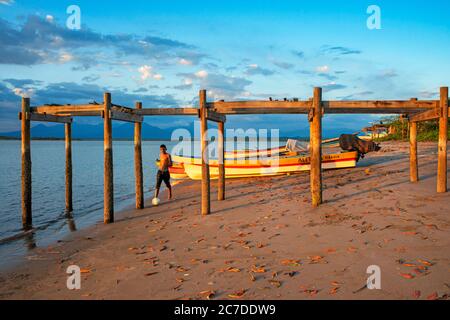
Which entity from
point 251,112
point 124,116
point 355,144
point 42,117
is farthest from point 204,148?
point 355,144

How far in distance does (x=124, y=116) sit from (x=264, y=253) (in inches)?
276

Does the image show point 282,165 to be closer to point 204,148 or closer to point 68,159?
point 204,148

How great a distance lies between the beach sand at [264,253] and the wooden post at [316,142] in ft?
1.91

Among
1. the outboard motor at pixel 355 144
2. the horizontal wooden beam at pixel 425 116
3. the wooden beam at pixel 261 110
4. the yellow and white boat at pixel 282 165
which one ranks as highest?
the wooden beam at pixel 261 110

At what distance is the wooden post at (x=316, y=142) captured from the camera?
34.3 feet

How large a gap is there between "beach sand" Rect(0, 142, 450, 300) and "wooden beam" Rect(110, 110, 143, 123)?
11.2 feet

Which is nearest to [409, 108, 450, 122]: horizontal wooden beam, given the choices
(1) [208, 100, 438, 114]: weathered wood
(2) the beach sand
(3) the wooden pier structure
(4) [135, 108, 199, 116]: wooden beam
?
(3) the wooden pier structure

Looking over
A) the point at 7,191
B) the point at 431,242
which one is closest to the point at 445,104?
the point at 431,242

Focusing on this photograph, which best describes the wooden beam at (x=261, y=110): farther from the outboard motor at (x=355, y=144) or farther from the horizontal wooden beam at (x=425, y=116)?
the outboard motor at (x=355, y=144)

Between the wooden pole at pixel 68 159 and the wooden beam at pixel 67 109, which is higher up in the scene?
the wooden beam at pixel 67 109

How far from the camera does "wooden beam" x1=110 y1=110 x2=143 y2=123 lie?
11.1 m

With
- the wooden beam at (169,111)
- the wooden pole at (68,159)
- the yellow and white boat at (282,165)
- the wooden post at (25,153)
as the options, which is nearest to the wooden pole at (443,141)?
the wooden beam at (169,111)

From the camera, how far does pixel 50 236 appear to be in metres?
11.2
